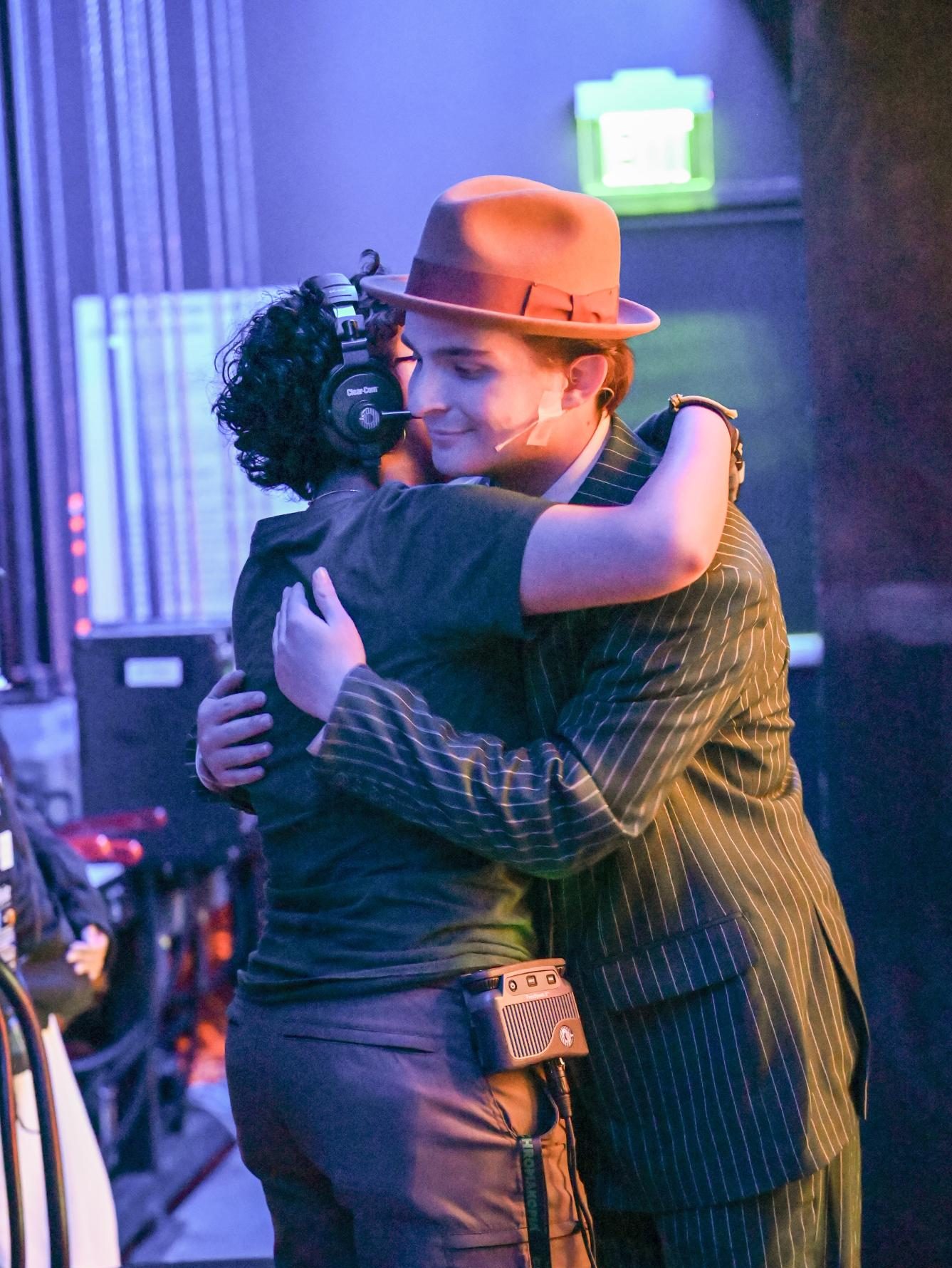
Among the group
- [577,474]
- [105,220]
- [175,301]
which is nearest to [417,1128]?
[577,474]

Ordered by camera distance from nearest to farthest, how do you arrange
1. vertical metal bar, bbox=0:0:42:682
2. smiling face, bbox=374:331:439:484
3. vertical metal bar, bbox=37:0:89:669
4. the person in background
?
1. smiling face, bbox=374:331:439:484
2. the person in background
3. vertical metal bar, bbox=37:0:89:669
4. vertical metal bar, bbox=0:0:42:682

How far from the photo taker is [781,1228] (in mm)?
1240

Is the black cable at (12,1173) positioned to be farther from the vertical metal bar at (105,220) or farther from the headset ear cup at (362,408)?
the vertical metal bar at (105,220)

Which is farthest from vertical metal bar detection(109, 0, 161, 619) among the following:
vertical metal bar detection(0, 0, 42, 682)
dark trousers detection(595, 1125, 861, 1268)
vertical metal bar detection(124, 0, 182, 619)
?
dark trousers detection(595, 1125, 861, 1268)

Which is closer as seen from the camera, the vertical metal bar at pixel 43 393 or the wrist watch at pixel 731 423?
the wrist watch at pixel 731 423

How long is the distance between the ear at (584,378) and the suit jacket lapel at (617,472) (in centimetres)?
4

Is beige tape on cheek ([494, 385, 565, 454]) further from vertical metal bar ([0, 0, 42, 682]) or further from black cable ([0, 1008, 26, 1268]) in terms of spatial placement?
vertical metal bar ([0, 0, 42, 682])

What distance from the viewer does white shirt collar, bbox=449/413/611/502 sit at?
4.23 feet

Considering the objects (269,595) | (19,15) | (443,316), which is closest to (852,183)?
(443,316)

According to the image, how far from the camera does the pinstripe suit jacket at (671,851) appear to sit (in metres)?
1.14

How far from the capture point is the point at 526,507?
3.76ft

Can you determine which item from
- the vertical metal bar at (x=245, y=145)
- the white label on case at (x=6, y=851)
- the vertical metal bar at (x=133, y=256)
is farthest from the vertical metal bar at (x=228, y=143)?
the white label on case at (x=6, y=851)

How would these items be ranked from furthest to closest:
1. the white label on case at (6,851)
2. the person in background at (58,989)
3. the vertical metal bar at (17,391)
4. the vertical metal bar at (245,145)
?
the vertical metal bar at (17,391) < the vertical metal bar at (245,145) < the person in background at (58,989) < the white label on case at (6,851)

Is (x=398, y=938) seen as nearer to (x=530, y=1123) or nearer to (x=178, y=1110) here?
(x=530, y=1123)
